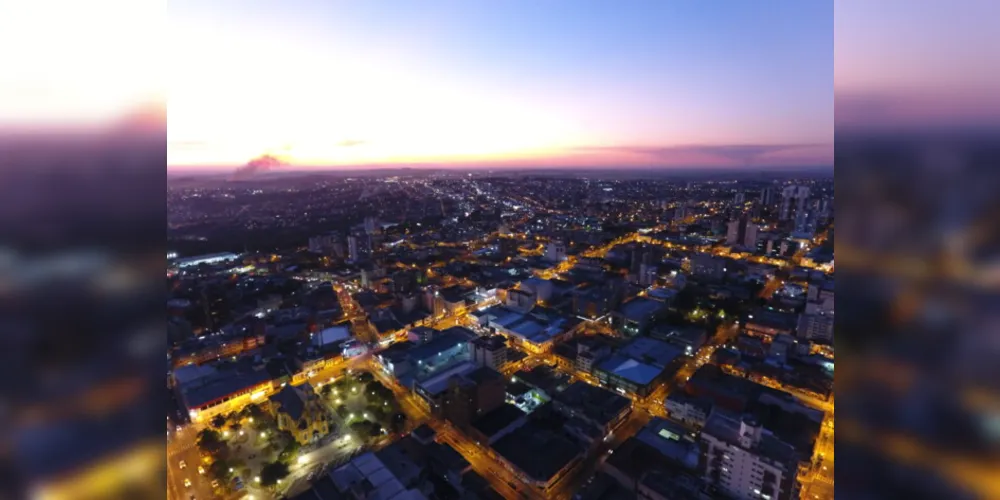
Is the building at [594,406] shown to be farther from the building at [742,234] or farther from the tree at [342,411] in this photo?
the building at [742,234]

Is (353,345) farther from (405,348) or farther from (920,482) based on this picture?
(920,482)

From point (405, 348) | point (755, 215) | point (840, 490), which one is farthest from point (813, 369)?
point (755, 215)

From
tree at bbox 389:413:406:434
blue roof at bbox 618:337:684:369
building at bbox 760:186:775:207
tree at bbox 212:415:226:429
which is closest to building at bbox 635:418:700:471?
blue roof at bbox 618:337:684:369

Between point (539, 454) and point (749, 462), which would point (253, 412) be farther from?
point (749, 462)

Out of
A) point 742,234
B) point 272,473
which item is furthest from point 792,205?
point 272,473

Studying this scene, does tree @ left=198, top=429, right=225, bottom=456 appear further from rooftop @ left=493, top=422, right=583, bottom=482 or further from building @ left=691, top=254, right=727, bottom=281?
building @ left=691, top=254, right=727, bottom=281

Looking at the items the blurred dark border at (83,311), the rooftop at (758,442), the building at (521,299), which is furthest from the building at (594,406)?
the blurred dark border at (83,311)
